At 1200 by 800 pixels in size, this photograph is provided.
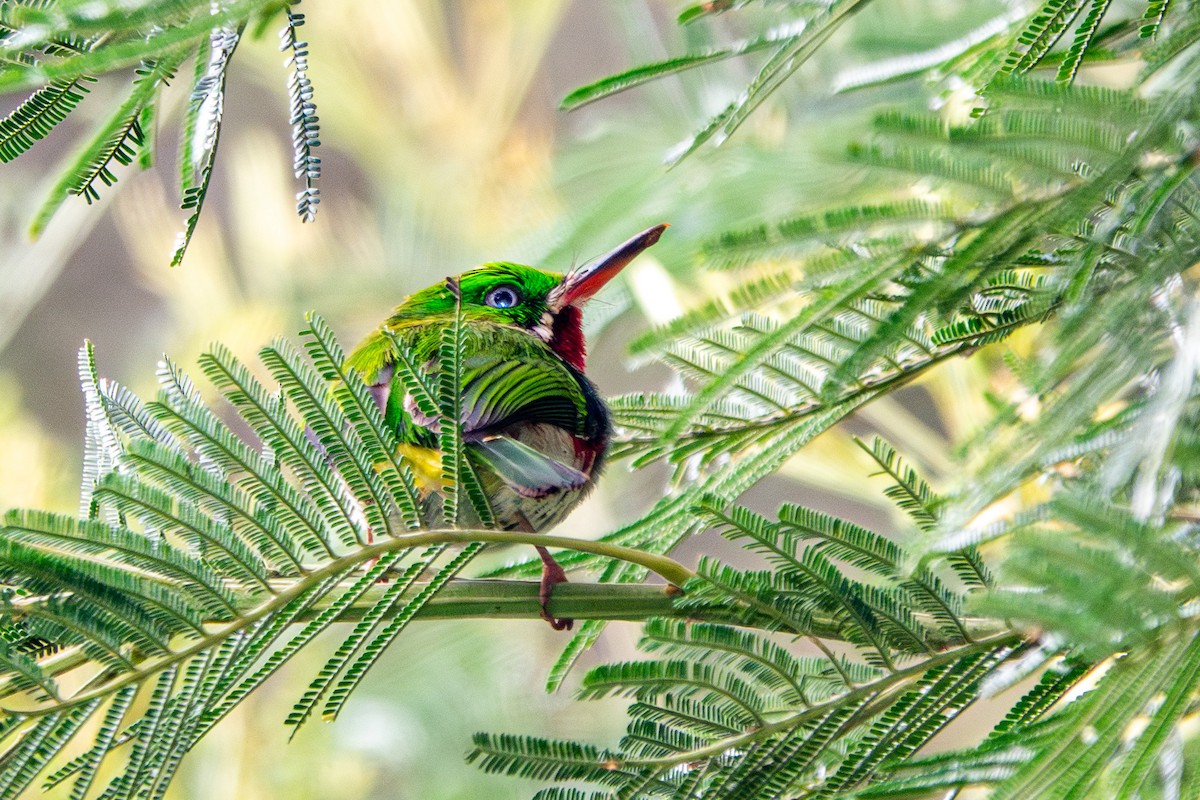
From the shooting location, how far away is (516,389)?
202 cm

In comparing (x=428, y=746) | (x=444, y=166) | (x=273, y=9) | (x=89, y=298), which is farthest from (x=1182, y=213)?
(x=89, y=298)

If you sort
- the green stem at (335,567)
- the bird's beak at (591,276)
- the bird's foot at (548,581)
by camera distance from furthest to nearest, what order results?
the bird's beak at (591,276)
the bird's foot at (548,581)
the green stem at (335,567)

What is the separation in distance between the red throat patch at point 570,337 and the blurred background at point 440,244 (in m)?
0.08

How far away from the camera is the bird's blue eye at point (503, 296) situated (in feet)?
9.52

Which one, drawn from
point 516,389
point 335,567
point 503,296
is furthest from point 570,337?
point 335,567

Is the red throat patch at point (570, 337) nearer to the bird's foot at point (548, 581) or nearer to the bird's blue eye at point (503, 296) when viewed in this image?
the bird's blue eye at point (503, 296)

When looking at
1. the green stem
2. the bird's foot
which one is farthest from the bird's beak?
the green stem

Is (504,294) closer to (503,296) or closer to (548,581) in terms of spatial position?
(503,296)

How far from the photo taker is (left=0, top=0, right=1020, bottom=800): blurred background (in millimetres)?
3040

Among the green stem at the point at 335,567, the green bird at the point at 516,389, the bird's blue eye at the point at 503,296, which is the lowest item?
the green stem at the point at 335,567

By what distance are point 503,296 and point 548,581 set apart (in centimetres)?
138

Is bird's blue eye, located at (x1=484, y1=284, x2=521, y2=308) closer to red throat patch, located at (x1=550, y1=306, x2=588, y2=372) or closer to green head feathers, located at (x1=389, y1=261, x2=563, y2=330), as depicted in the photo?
green head feathers, located at (x1=389, y1=261, x2=563, y2=330)

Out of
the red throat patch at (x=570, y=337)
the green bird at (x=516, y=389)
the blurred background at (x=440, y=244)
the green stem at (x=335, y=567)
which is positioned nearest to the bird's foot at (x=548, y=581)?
the green bird at (x=516, y=389)

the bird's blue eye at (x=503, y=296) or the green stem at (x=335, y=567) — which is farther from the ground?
the bird's blue eye at (x=503, y=296)
